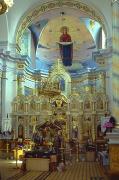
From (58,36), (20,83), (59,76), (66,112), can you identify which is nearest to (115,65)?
(66,112)

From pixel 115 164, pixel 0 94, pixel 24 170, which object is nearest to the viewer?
pixel 115 164

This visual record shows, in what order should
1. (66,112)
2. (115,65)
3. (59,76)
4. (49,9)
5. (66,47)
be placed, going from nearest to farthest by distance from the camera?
(115,65) < (49,9) < (66,112) < (59,76) < (66,47)

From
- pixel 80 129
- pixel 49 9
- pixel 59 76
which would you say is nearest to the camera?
pixel 80 129

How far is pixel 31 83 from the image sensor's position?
26141mm

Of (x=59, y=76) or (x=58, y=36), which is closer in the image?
(x=59, y=76)

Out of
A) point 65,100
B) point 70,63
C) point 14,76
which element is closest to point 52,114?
point 65,100

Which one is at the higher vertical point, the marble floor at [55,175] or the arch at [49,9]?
the arch at [49,9]

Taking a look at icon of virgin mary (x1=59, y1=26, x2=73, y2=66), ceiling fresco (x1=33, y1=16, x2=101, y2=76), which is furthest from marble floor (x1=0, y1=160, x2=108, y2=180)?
icon of virgin mary (x1=59, y1=26, x2=73, y2=66)

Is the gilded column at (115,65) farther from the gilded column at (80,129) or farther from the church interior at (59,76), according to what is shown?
the gilded column at (80,129)

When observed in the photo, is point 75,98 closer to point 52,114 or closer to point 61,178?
point 52,114

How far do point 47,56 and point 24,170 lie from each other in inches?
706

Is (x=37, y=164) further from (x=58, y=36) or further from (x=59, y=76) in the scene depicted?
(x=58, y=36)

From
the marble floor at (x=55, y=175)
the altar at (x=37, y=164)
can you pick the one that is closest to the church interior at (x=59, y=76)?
the altar at (x=37, y=164)

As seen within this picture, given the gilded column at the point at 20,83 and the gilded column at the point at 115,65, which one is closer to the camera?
the gilded column at the point at 115,65
